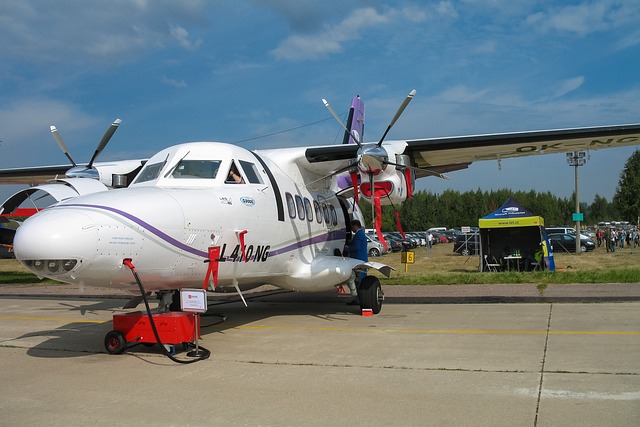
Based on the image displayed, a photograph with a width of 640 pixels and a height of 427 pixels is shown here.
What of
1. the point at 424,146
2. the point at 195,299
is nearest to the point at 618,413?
the point at 195,299

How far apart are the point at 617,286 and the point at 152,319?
12.6 meters

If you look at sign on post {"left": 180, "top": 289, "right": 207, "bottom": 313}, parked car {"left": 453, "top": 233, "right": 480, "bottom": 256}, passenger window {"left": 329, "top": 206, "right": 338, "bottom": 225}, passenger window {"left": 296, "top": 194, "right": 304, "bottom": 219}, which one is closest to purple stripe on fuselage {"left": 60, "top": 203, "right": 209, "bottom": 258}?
sign on post {"left": 180, "top": 289, "right": 207, "bottom": 313}

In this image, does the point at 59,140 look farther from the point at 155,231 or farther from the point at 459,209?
the point at 459,209

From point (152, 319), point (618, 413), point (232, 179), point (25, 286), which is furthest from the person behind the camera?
point (25, 286)

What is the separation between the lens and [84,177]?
12.6 meters

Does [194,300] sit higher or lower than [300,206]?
lower

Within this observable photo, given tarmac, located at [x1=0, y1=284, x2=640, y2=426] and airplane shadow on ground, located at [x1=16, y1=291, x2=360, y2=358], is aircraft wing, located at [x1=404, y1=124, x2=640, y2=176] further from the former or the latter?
airplane shadow on ground, located at [x1=16, y1=291, x2=360, y2=358]

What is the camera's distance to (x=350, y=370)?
6652 millimetres

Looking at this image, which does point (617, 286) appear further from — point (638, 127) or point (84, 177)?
point (84, 177)

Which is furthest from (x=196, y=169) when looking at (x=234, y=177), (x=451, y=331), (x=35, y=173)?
(x=35, y=173)

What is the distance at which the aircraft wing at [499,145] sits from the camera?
11.5 metres

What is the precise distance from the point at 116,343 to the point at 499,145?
848 centimetres

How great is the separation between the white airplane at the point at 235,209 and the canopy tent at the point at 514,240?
8.46 m

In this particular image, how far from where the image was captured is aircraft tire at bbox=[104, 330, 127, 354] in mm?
7766
